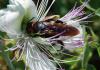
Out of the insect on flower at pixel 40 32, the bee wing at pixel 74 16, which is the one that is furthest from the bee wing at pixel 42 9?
the bee wing at pixel 74 16

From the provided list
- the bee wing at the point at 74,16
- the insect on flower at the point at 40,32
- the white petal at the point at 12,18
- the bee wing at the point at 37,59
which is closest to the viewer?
the white petal at the point at 12,18

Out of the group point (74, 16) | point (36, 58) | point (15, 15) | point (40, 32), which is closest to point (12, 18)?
point (15, 15)

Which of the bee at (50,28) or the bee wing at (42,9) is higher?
the bee wing at (42,9)

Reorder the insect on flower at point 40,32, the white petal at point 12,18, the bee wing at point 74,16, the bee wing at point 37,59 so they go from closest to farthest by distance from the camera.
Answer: the white petal at point 12,18
the insect on flower at point 40,32
the bee wing at point 37,59
the bee wing at point 74,16

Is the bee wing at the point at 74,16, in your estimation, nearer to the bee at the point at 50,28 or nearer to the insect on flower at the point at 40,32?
the insect on flower at the point at 40,32

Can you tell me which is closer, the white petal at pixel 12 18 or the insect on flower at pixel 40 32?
the white petal at pixel 12 18

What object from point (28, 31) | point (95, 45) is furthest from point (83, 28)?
point (28, 31)

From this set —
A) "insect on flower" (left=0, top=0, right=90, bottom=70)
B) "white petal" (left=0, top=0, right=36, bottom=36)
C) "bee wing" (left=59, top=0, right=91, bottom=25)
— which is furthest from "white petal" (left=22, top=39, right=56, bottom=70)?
"bee wing" (left=59, top=0, right=91, bottom=25)

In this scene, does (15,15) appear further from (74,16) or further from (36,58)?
(74,16)

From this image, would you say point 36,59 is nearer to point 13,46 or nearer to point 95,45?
point 13,46
